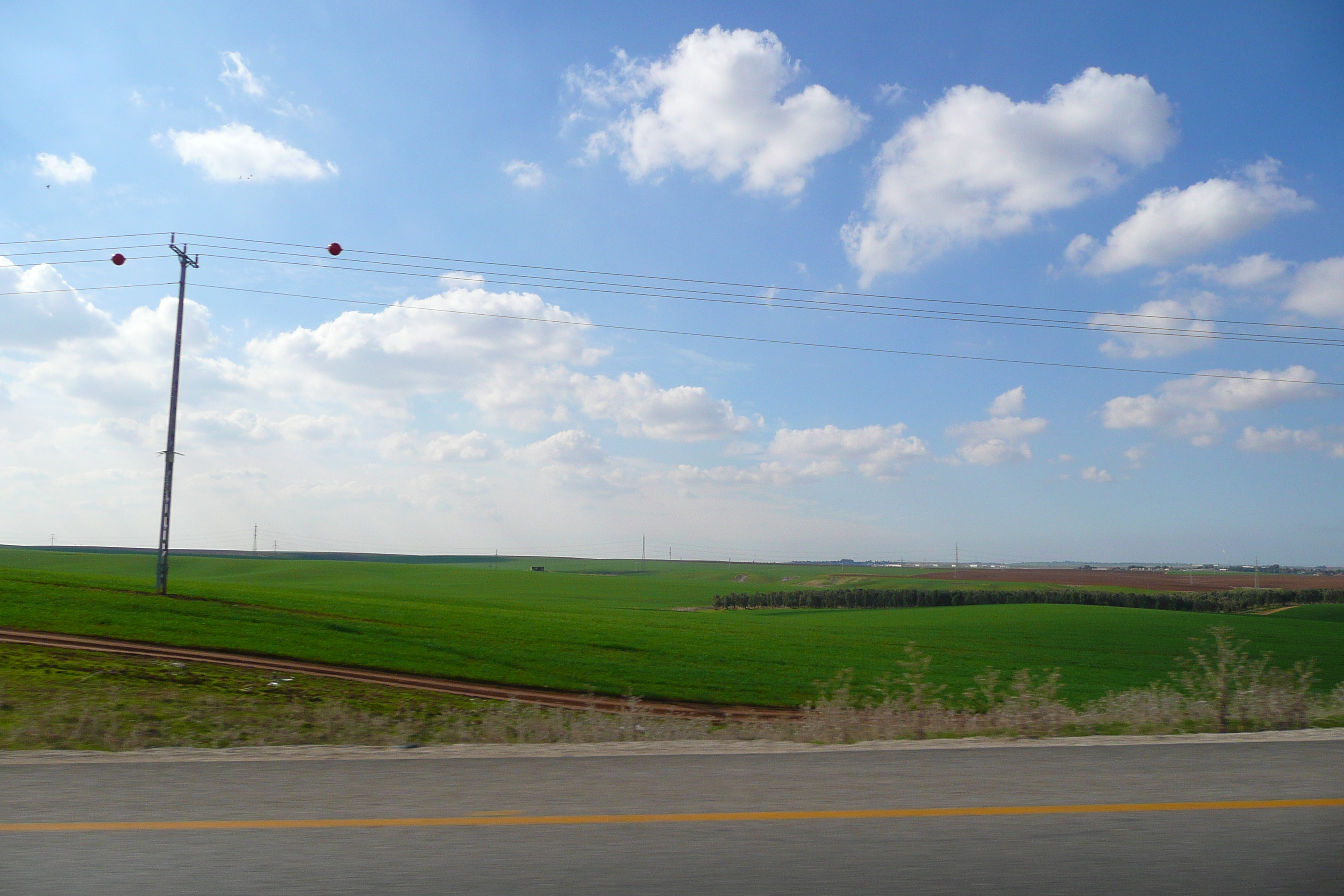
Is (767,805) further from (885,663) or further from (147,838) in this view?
(885,663)

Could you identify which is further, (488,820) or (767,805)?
(767,805)

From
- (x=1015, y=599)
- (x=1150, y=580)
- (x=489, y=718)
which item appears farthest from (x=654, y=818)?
(x=1150, y=580)

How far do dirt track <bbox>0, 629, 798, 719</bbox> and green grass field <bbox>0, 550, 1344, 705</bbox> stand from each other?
2.04 feet

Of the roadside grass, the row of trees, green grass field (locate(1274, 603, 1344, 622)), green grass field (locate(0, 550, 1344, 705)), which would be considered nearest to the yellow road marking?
the roadside grass

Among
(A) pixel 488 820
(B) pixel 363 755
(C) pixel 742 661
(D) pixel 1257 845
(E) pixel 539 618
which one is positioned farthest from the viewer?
(E) pixel 539 618

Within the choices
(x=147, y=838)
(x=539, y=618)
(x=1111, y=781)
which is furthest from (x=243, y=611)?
(x=1111, y=781)

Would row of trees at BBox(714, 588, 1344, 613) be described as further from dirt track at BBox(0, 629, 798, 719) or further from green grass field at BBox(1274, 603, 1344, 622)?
dirt track at BBox(0, 629, 798, 719)

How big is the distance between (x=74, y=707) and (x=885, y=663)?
24548 mm

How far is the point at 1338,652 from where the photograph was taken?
120 feet

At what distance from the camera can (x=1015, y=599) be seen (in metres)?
66.6

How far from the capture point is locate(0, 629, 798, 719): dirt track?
19.6 metres

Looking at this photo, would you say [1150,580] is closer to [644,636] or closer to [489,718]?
[644,636]

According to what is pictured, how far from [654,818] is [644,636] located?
93.5ft

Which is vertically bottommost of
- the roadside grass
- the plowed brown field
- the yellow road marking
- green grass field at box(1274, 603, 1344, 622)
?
green grass field at box(1274, 603, 1344, 622)
